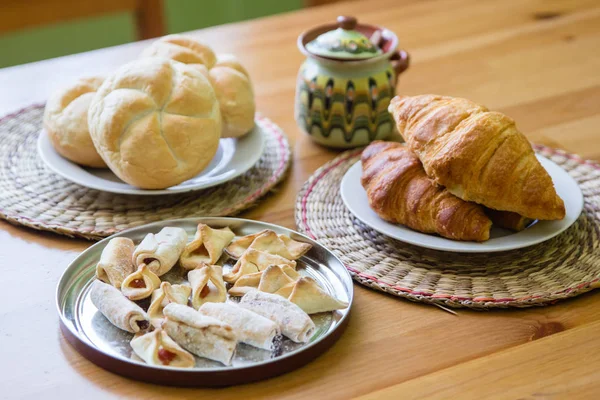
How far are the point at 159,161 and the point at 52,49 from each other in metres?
2.23

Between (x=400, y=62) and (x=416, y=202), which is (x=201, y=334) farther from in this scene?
(x=400, y=62)

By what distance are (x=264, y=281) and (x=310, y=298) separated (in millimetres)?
66

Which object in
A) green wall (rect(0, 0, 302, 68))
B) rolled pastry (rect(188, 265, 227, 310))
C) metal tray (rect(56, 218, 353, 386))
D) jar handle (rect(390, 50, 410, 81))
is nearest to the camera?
metal tray (rect(56, 218, 353, 386))

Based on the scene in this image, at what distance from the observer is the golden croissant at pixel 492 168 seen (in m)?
1.03

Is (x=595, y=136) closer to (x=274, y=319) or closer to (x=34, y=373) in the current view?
(x=274, y=319)

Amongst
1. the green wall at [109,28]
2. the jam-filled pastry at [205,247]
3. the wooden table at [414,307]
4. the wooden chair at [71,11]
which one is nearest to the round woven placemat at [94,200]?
the wooden table at [414,307]

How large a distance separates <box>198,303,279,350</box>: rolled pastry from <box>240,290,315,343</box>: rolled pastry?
0.05 feet

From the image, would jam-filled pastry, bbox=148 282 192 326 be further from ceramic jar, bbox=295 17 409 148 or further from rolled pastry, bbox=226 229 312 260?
ceramic jar, bbox=295 17 409 148

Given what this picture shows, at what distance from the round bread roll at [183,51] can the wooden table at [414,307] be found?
0.24 metres

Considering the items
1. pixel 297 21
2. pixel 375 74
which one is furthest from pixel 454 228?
pixel 297 21

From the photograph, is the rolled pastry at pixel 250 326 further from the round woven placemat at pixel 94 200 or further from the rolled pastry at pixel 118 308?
the round woven placemat at pixel 94 200

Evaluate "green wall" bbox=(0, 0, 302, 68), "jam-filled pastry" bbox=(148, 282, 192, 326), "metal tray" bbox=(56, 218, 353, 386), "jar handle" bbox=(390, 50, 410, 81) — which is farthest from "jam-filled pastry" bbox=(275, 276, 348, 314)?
"green wall" bbox=(0, 0, 302, 68)

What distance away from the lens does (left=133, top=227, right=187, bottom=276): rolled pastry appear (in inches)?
38.8

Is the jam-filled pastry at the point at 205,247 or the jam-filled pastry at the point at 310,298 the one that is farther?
the jam-filled pastry at the point at 205,247
